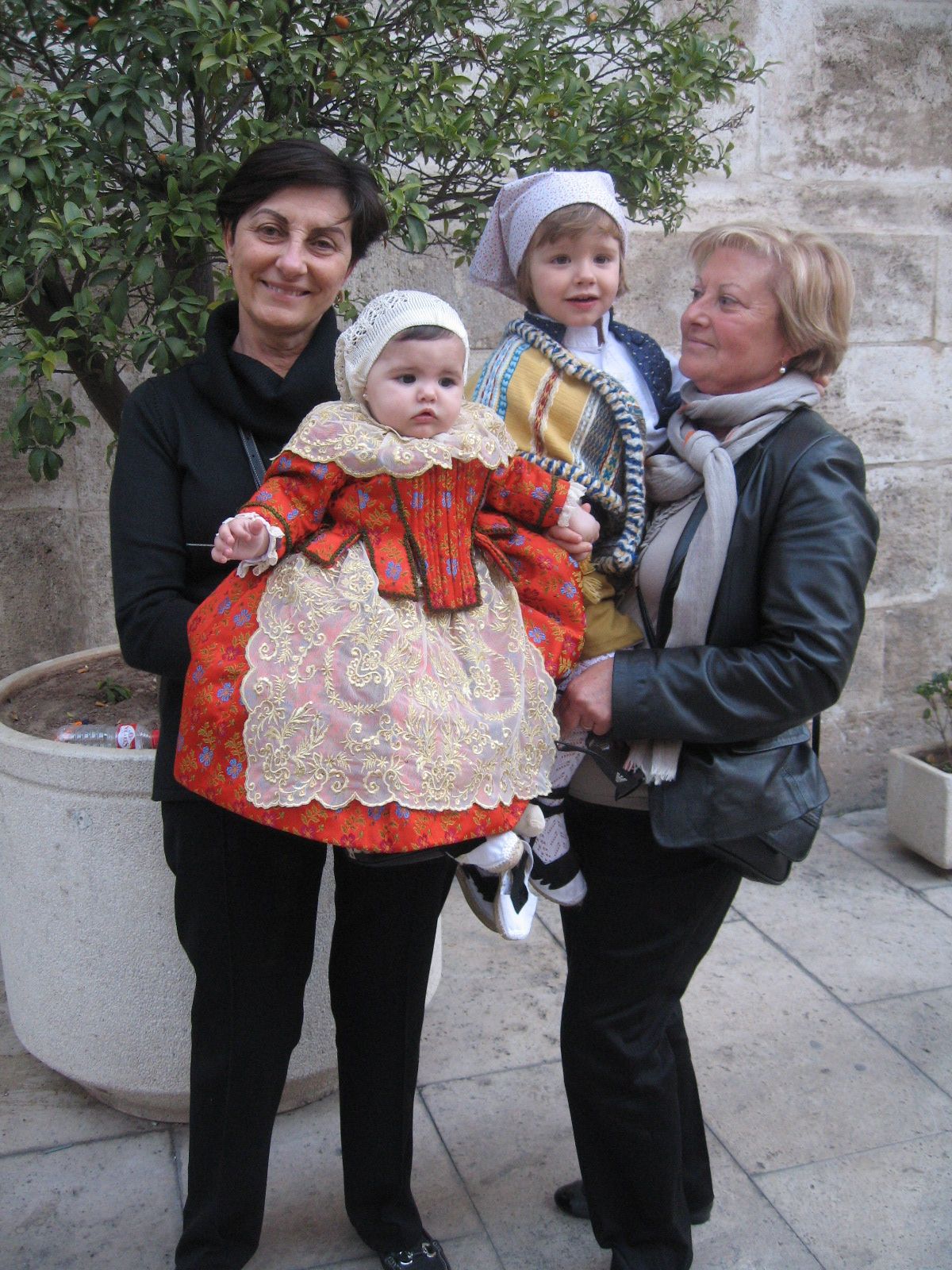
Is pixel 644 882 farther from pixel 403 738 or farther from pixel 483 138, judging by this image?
pixel 483 138

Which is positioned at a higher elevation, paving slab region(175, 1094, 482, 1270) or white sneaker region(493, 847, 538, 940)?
white sneaker region(493, 847, 538, 940)

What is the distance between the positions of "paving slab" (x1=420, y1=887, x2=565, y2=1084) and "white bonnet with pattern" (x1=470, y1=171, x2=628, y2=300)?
1581 millimetres

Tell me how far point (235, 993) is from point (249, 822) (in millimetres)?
322

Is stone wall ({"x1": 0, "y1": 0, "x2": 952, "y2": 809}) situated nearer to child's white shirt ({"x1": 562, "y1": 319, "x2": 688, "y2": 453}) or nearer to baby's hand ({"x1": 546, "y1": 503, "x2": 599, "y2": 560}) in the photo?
child's white shirt ({"x1": 562, "y1": 319, "x2": 688, "y2": 453})

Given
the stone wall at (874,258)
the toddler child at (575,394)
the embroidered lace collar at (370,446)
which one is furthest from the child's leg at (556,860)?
the stone wall at (874,258)

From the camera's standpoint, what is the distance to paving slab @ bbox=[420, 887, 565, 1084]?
2953mm

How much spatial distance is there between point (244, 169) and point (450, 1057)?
212 centimetres

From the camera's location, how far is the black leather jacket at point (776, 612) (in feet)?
5.75

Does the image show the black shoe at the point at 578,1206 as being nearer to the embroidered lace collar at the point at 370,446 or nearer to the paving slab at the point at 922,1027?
the paving slab at the point at 922,1027

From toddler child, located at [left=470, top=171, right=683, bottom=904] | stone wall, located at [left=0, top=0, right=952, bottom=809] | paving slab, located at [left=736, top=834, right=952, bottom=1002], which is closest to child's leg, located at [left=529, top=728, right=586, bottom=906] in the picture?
toddler child, located at [left=470, top=171, right=683, bottom=904]

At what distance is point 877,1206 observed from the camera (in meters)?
2.42

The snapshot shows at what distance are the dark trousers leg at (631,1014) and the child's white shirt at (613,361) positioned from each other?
28.0 inches

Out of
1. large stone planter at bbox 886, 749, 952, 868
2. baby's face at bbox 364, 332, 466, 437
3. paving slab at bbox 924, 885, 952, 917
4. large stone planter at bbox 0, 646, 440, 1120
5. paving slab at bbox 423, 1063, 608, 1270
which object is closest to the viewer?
baby's face at bbox 364, 332, 466, 437

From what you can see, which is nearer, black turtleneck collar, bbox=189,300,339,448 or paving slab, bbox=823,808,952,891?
black turtleneck collar, bbox=189,300,339,448
